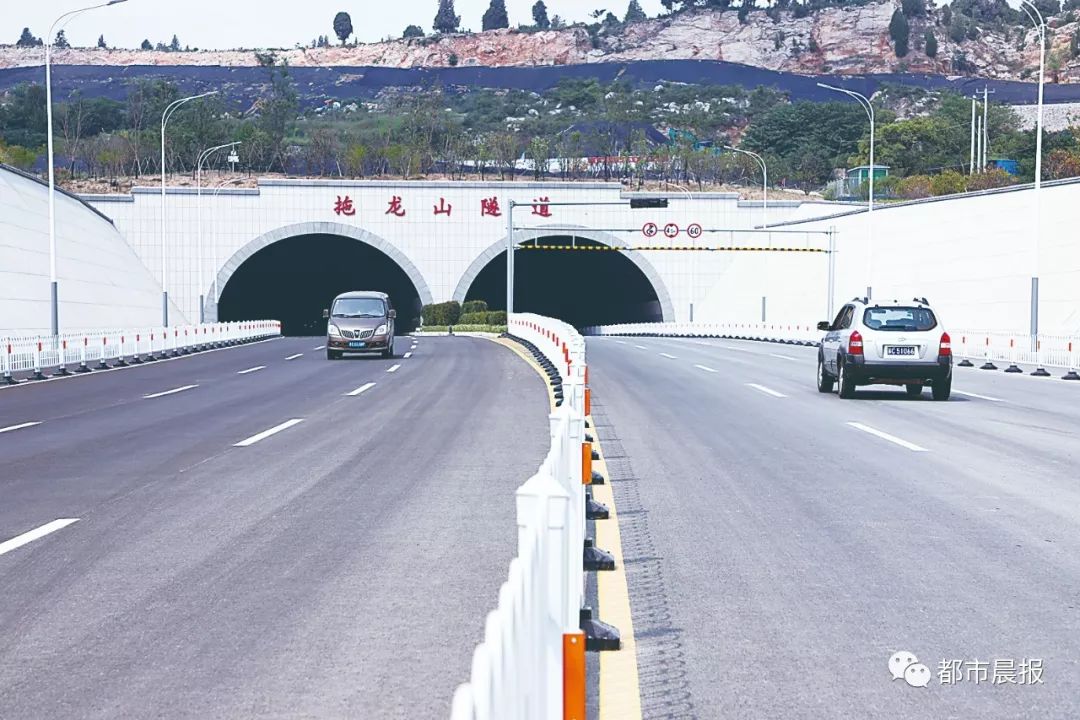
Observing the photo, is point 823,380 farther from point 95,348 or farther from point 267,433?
point 95,348

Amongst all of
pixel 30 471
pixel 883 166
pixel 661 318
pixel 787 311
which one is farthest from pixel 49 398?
pixel 883 166

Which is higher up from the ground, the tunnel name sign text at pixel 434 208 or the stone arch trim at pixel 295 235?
the tunnel name sign text at pixel 434 208

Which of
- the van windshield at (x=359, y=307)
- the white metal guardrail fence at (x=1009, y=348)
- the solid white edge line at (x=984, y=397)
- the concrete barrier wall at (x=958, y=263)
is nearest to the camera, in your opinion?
the solid white edge line at (x=984, y=397)

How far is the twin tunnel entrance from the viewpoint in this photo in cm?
8106

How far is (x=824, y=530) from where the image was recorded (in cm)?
901

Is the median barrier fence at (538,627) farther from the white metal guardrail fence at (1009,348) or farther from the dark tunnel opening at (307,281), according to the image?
the dark tunnel opening at (307,281)

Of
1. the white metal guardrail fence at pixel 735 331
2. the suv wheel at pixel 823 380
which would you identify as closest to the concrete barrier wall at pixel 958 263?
the white metal guardrail fence at pixel 735 331

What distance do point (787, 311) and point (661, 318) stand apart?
15.6 m

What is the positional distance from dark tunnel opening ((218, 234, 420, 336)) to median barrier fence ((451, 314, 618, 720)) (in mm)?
74547

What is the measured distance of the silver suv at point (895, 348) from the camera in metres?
20.1

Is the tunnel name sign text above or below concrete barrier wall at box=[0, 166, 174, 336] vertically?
above

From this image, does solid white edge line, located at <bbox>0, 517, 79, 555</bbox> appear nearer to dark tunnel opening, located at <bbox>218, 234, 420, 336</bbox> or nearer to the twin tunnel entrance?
dark tunnel opening, located at <bbox>218, 234, 420, 336</bbox>

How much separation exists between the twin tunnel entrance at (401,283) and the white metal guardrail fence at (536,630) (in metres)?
74.5

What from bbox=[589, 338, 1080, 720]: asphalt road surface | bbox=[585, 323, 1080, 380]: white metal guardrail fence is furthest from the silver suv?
bbox=[585, 323, 1080, 380]: white metal guardrail fence
